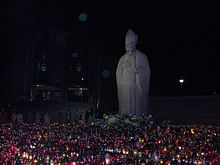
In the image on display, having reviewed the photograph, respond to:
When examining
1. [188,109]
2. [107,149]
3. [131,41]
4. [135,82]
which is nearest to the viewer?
[107,149]

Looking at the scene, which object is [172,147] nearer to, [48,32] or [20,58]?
[20,58]

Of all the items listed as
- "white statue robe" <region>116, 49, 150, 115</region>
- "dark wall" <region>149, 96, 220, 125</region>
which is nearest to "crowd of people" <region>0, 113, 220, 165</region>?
"white statue robe" <region>116, 49, 150, 115</region>

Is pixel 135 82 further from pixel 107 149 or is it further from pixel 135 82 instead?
pixel 107 149

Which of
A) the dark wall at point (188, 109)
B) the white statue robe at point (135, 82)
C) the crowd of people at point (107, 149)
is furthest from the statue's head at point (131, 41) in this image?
the dark wall at point (188, 109)

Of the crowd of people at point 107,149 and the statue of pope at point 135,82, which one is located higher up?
the statue of pope at point 135,82

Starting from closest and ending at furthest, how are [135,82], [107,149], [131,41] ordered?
[107,149] < [135,82] < [131,41]

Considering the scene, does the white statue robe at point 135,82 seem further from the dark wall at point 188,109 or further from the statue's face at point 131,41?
the dark wall at point 188,109

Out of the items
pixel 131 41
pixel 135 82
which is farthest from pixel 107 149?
pixel 131 41

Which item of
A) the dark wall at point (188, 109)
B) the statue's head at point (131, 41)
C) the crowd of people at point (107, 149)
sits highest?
the statue's head at point (131, 41)

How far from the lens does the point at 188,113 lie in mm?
28031

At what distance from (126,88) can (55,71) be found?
45.9m

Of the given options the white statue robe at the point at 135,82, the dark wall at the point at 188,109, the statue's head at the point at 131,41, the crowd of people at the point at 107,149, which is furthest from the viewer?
the dark wall at the point at 188,109

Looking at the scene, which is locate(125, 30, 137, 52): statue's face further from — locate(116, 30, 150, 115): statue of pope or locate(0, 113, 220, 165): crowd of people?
locate(0, 113, 220, 165): crowd of people

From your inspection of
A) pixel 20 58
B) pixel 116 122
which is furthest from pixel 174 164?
→ pixel 20 58
